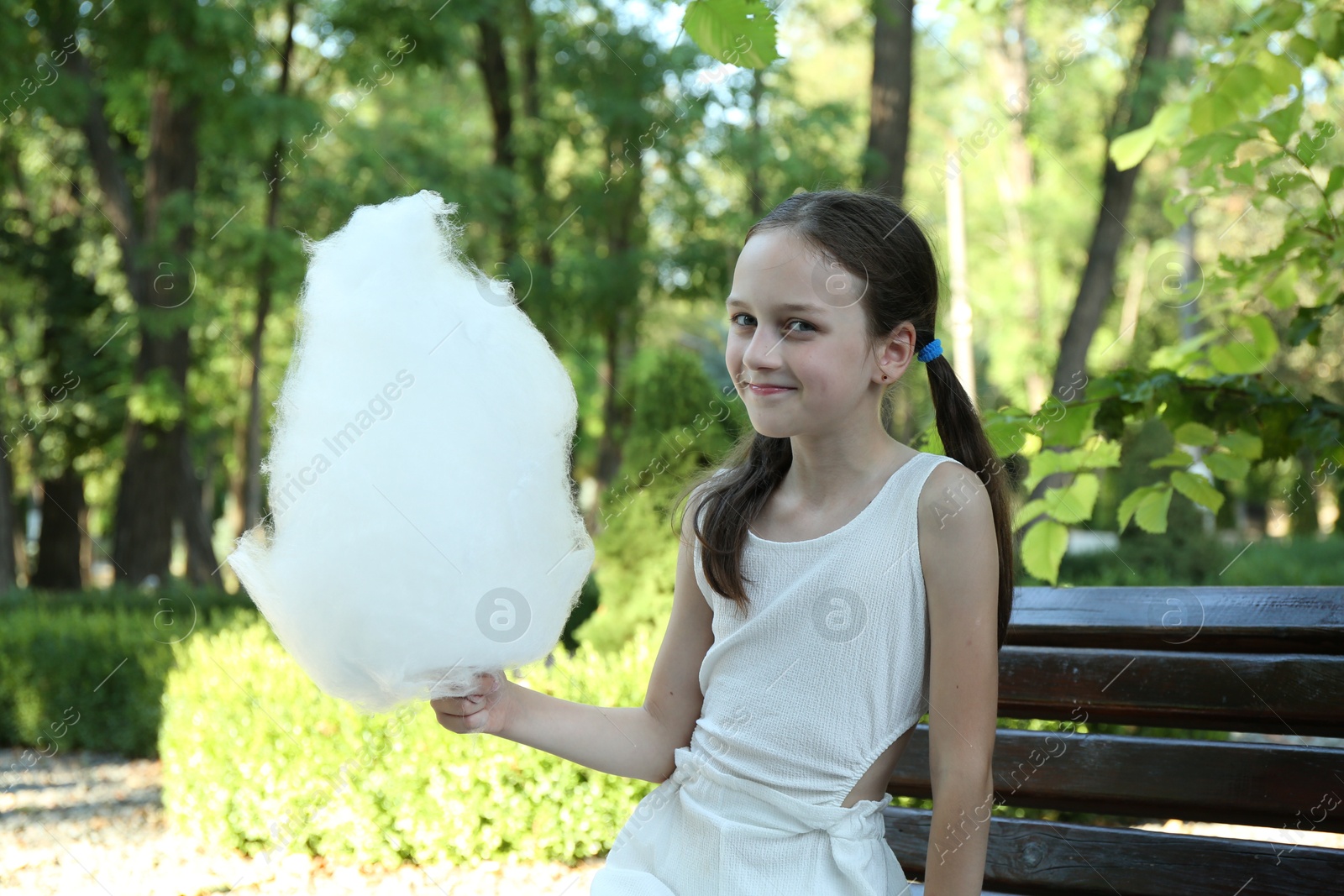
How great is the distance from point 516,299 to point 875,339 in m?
0.55

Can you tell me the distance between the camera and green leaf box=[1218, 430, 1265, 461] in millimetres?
2500

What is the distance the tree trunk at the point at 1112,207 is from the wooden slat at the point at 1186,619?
8.40 metres

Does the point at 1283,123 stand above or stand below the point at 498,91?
below

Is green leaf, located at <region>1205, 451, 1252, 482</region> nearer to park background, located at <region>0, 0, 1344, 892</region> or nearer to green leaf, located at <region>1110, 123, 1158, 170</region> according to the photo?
park background, located at <region>0, 0, 1344, 892</region>

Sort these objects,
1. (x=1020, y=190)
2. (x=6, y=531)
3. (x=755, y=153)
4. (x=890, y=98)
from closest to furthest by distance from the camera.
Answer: (x=890, y=98)
(x=6, y=531)
(x=755, y=153)
(x=1020, y=190)

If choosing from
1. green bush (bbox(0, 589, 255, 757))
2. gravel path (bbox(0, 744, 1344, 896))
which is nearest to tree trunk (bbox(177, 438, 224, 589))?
green bush (bbox(0, 589, 255, 757))

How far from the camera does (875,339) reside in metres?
1.72

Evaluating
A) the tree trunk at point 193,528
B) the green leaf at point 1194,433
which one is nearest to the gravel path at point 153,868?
the green leaf at point 1194,433

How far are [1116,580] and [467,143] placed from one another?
11233mm

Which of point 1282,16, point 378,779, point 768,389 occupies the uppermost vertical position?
point 1282,16

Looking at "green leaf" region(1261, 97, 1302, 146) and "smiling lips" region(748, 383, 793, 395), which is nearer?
"smiling lips" region(748, 383, 793, 395)

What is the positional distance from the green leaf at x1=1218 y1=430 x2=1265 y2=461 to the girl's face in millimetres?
1258

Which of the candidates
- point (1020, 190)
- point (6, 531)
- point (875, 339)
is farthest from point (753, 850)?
point (1020, 190)

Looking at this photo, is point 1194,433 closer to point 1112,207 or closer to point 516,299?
point 516,299
